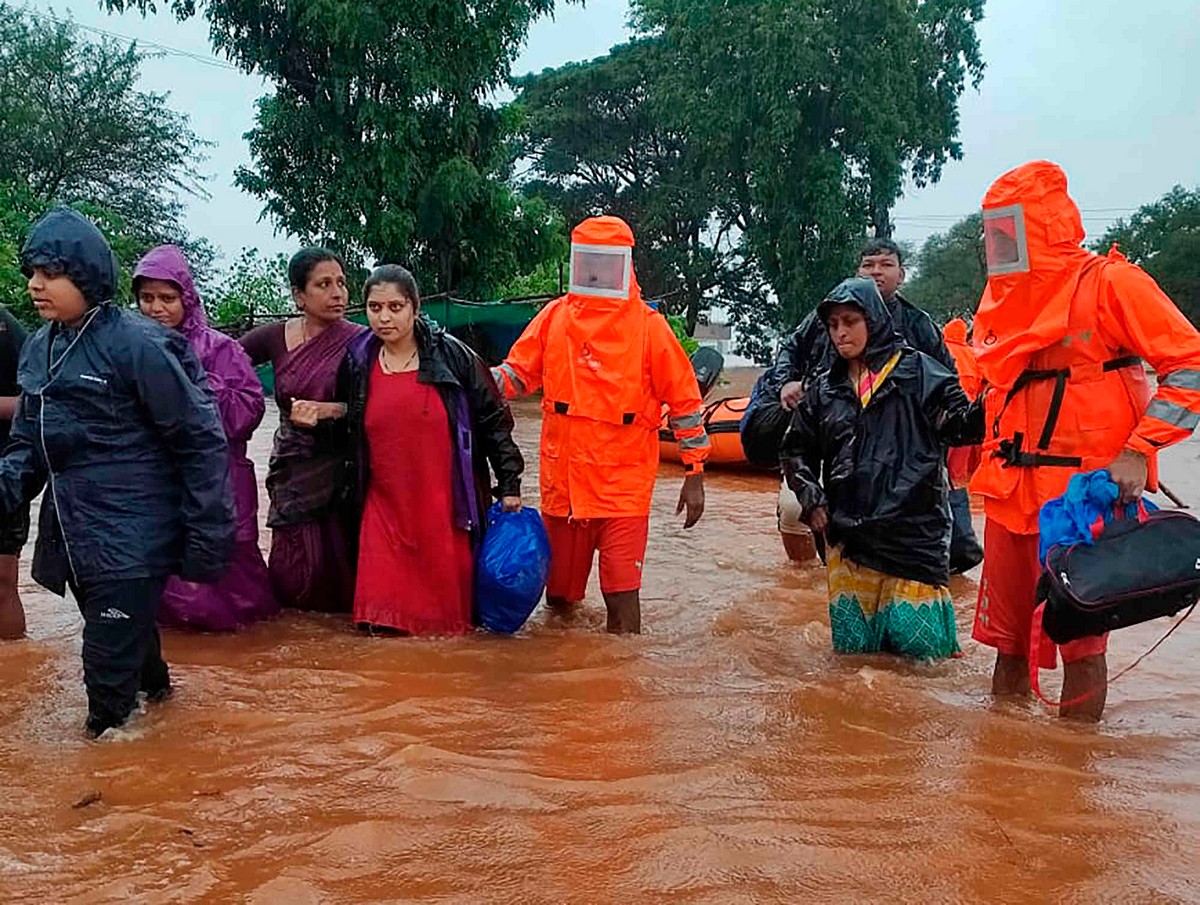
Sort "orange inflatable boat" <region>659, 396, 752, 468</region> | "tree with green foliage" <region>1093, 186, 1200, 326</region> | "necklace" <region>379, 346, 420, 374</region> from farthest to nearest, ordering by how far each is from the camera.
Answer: "tree with green foliage" <region>1093, 186, 1200, 326</region>, "orange inflatable boat" <region>659, 396, 752, 468</region>, "necklace" <region>379, 346, 420, 374</region>

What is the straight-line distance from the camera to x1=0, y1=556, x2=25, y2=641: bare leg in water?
454 cm

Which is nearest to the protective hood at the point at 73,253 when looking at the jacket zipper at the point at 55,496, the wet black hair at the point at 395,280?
the jacket zipper at the point at 55,496

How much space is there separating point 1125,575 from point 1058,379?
0.68 m

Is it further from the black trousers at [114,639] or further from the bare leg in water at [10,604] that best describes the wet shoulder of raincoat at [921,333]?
the bare leg in water at [10,604]

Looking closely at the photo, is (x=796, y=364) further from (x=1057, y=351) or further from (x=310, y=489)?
(x=310, y=489)

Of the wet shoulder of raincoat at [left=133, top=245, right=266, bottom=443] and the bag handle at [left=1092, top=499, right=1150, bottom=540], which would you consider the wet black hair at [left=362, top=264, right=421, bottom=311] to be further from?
the bag handle at [left=1092, top=499, right=1150, bottom=540]

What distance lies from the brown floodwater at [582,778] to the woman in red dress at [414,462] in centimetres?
21

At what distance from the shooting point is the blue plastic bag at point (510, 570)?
4668 mm

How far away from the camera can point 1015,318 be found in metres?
3.73

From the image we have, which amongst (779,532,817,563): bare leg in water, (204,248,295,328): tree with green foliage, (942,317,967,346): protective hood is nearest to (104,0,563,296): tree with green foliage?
(204,248,295,328): tree with green foliage

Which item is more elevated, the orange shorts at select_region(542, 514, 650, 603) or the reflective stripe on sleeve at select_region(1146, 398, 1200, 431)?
Result: the reflective stripe on sleeve at select_region(1146, 398, 1200, 431)

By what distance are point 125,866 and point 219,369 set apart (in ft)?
8.00

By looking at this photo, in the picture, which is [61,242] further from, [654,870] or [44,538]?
[654,870]

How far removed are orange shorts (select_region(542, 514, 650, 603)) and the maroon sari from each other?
0.94m
